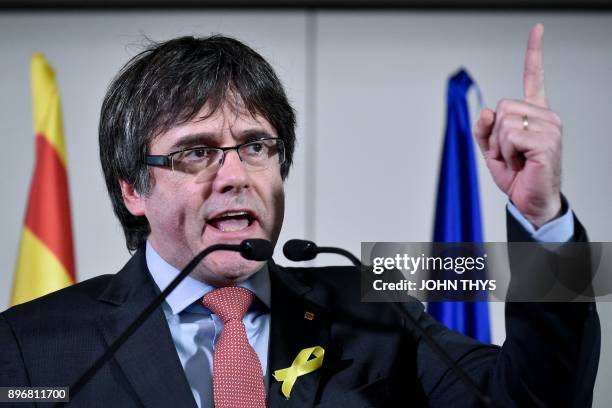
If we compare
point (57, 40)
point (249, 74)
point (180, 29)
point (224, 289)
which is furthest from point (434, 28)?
point (224, 289)

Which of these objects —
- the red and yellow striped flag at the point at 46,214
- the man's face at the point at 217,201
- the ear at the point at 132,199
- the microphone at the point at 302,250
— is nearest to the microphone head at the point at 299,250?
the microphone at the point at 302,250

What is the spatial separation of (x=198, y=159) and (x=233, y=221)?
0.47 feet

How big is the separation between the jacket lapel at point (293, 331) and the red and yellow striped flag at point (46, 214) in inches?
42.2

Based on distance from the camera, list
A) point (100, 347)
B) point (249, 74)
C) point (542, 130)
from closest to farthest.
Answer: point (542, 130)
point (100, 347)
point (249, 74)

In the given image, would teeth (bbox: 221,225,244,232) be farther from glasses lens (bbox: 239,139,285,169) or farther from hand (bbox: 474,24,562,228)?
hand (bbox: 474,24,562,228)

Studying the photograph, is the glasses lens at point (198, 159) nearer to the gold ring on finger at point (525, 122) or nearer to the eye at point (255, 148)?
the eye at point (255, 148)

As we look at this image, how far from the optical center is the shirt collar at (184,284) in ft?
5.54

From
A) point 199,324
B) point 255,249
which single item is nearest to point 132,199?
point 199,324

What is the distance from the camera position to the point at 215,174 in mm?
1689

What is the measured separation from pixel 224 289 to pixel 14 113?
1779mm

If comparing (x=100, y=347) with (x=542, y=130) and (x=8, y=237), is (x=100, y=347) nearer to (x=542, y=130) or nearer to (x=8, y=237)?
(x=542, y=130)

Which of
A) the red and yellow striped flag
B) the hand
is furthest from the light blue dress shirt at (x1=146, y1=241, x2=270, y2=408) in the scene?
the red and yellow striped flag

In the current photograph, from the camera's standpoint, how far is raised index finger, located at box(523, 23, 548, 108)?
137 centimetres

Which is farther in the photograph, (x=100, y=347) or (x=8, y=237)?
(x=8, y=237)
